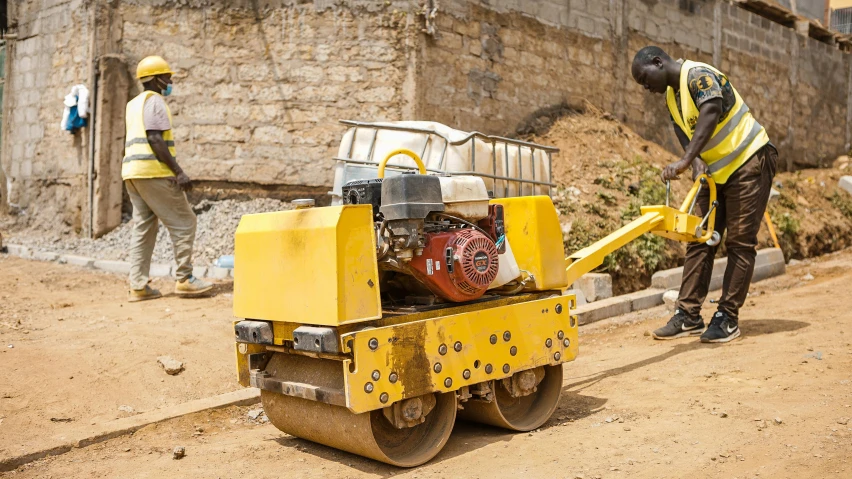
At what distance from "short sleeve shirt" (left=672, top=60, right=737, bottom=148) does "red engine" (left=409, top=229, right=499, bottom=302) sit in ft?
8.29

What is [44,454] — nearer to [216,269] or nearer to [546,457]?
[546,457]

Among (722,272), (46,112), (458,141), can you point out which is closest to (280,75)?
(46,112)

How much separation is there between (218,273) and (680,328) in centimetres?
460

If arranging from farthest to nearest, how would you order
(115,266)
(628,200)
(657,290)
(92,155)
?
(92,155), (628,200), (115,266), (657,290)

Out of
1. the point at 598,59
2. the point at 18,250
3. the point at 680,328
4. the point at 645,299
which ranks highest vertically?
the point at 598,59

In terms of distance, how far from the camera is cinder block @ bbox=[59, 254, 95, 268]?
28.3 feet

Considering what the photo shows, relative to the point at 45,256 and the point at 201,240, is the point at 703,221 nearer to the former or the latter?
the point at 201,240

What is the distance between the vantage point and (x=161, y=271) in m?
8.26

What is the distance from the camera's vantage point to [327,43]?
9.41m

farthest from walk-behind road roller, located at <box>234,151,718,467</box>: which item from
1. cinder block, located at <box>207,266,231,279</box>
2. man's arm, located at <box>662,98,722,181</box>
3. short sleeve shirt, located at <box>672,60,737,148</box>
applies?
cinder block, located at <box>207,266,231,279</box>

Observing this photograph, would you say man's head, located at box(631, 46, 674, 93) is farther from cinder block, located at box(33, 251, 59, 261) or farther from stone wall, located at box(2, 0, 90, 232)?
stone wall, located at box(2, 0, 90, 232)

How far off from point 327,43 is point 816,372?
6.71m

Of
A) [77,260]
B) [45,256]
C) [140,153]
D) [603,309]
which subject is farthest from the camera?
[45,256]

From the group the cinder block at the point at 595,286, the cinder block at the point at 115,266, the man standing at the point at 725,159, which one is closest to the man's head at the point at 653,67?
the man standing at the point at 725,159
